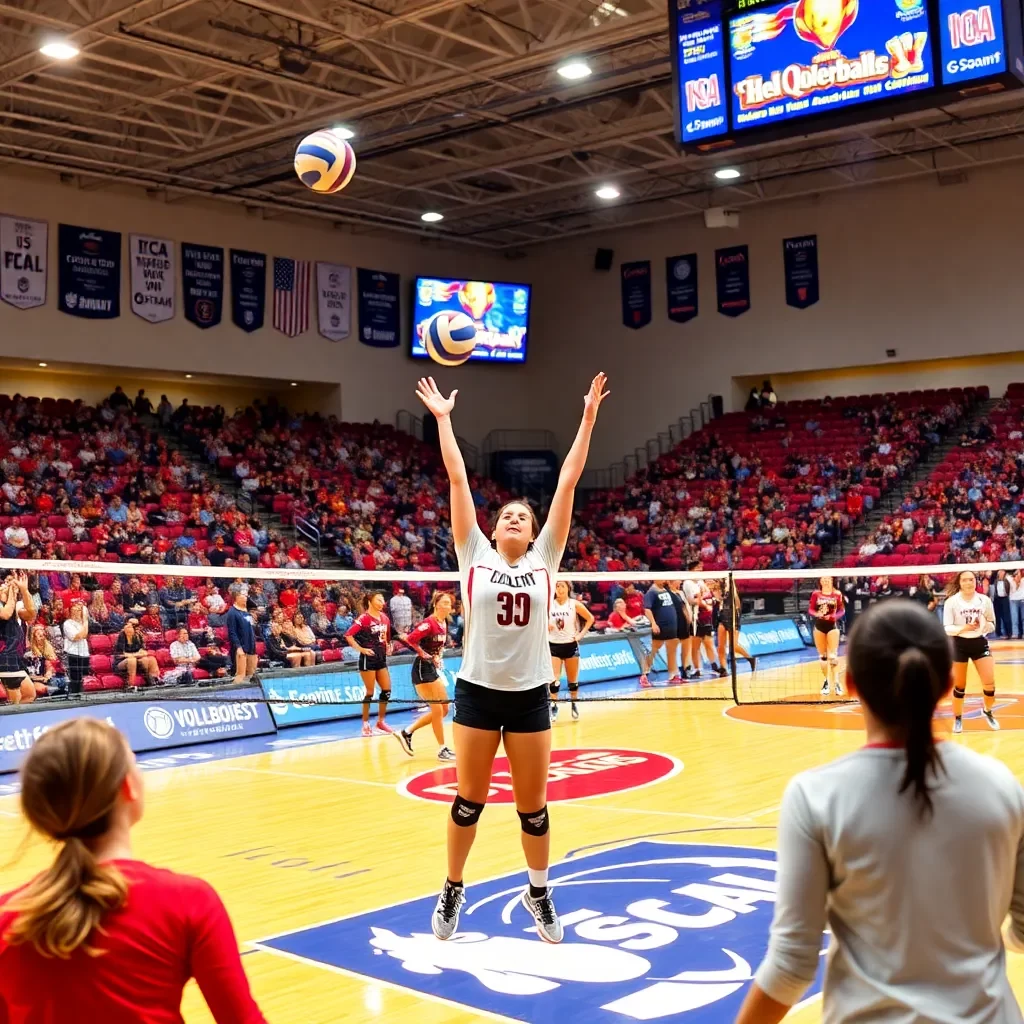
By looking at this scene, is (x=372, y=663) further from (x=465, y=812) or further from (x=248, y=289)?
(x=248, y=289)

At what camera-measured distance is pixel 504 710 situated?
6.07 metres

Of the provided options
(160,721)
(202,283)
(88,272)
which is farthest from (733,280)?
(160,721)

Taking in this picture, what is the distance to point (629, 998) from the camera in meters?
5.75

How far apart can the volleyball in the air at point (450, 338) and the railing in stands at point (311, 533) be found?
16530mm

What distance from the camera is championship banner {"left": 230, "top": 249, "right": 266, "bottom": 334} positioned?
29.1 meters

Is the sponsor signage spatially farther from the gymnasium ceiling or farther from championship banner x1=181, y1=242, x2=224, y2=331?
championship banner x1=181, y1=242, x2=224, y2=331

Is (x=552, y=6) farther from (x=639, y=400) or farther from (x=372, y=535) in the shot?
(x=639, y=400)

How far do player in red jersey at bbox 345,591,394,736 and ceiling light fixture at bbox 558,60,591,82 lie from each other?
9878 mm

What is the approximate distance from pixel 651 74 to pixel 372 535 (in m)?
10.3

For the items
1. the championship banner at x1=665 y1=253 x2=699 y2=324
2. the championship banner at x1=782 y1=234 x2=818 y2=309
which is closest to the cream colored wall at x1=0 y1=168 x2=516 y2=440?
the championship banner at x1=665 y1=253 x2=699 y2=324

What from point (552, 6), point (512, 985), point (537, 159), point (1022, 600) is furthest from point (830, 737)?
point (537, 159)

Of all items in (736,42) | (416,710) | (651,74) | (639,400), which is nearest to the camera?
(736,42)

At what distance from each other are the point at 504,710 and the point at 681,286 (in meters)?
28.8

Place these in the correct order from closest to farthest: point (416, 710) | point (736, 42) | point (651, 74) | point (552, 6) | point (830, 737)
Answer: point (736, 42) → point (830, 737) → point (416, 710) → point (552, 6) → point (651, 74)
